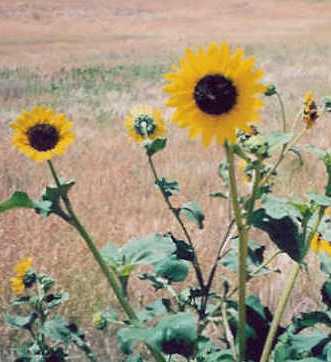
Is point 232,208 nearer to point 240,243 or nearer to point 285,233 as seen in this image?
point 285,233

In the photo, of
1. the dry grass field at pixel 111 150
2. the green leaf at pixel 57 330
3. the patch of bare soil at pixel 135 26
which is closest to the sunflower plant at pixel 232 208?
the green leaf at pixel 57 330

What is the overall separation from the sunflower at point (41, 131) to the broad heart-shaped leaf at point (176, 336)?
52 cm

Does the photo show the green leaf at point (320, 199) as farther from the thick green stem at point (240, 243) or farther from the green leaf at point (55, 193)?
the green leaf at point (55, 193)

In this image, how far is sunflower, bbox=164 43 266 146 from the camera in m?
1.39

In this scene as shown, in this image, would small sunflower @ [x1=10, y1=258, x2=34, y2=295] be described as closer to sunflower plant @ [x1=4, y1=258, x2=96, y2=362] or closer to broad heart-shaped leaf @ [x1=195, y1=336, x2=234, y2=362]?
sunflower plant @ [x1=4, y1=258, x2=96, y2=362]

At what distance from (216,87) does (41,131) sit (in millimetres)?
534

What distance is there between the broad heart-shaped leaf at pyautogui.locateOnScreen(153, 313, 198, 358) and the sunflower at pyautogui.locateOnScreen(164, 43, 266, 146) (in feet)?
1.37

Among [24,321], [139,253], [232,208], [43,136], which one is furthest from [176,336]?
[24,321]

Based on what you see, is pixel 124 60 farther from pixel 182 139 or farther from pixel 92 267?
pixel 92 267

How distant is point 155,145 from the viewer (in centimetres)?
195

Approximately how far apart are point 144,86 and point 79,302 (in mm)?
10965

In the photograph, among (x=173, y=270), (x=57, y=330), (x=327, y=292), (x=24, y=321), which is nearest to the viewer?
(x=173, y=270)

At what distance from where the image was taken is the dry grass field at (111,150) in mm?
3992

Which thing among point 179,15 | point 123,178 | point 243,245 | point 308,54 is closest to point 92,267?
point 123,178
